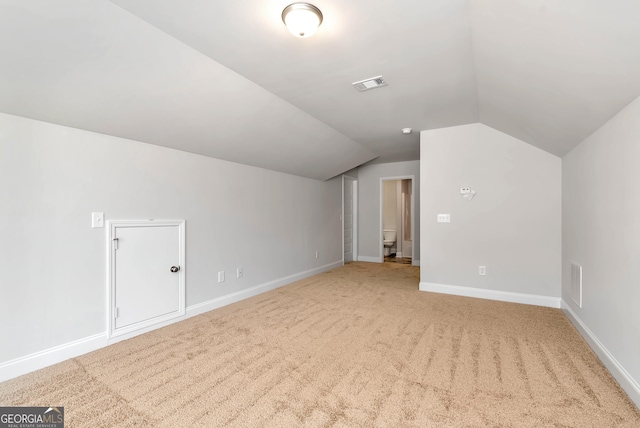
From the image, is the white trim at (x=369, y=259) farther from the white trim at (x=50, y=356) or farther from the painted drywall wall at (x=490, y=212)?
the white trim at (x=50, y=356)

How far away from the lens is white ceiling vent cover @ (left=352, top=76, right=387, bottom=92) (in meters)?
2.76

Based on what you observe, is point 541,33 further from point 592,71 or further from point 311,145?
point 311,145

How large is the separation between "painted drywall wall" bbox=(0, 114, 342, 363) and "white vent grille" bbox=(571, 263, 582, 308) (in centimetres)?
390

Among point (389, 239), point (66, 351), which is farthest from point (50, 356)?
point (389, 239)

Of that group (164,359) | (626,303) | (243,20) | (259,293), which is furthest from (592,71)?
(259,293)

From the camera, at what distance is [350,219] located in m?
7.46

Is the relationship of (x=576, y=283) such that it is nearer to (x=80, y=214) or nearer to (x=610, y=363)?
(x=610, y=363)

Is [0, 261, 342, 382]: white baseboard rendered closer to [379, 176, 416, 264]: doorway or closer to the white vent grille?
the white vent grille

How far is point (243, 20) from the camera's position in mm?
1926

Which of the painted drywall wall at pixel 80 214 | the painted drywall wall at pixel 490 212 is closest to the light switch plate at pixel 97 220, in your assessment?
the painted drywall wall at pixel 80 214

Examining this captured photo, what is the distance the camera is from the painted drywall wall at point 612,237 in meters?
1.98

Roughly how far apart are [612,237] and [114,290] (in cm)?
417

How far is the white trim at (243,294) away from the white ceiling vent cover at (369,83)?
2990mm

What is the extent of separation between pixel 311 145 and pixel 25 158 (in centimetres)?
308
